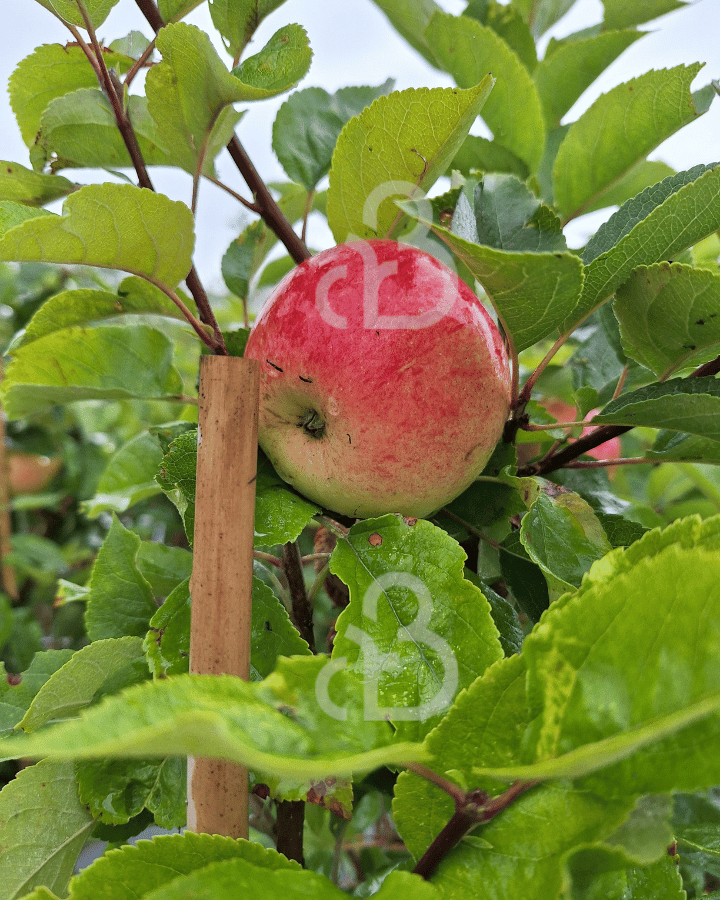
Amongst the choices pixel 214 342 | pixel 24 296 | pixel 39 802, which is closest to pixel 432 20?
Result: pixel 214 342

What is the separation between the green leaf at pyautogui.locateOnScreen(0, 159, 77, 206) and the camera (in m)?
0.54

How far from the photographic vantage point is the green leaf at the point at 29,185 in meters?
0.54

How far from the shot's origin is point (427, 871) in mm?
299

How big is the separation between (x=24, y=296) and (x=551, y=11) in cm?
132

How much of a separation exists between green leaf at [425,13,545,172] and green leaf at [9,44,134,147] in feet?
1.00

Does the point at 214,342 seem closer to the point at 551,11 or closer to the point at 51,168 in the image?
the point at 51,168

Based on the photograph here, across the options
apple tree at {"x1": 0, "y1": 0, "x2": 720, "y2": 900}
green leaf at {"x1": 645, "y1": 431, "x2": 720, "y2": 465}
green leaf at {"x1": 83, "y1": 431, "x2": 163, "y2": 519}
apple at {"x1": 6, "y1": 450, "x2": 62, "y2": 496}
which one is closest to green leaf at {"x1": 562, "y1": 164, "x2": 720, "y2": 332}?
apple tree at {"x1": 0, "y1": 0, "x2": 720, "y2": 900}

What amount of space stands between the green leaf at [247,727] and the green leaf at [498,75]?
60cm

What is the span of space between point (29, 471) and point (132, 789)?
5.20ft

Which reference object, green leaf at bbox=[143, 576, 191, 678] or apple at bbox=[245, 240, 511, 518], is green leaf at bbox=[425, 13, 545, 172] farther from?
green leaf at bbox=[143, 576, 191, 678]

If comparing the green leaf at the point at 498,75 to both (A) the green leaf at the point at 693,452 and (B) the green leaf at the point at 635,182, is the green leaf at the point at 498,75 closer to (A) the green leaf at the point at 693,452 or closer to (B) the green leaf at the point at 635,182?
(B) the green leaf at the point at 635,182

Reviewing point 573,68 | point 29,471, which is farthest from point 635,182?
point 29,471

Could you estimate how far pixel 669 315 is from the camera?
44 cm

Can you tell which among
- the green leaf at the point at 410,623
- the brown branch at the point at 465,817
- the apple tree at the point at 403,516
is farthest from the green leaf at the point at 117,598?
the brown branch at the point at 465,817
